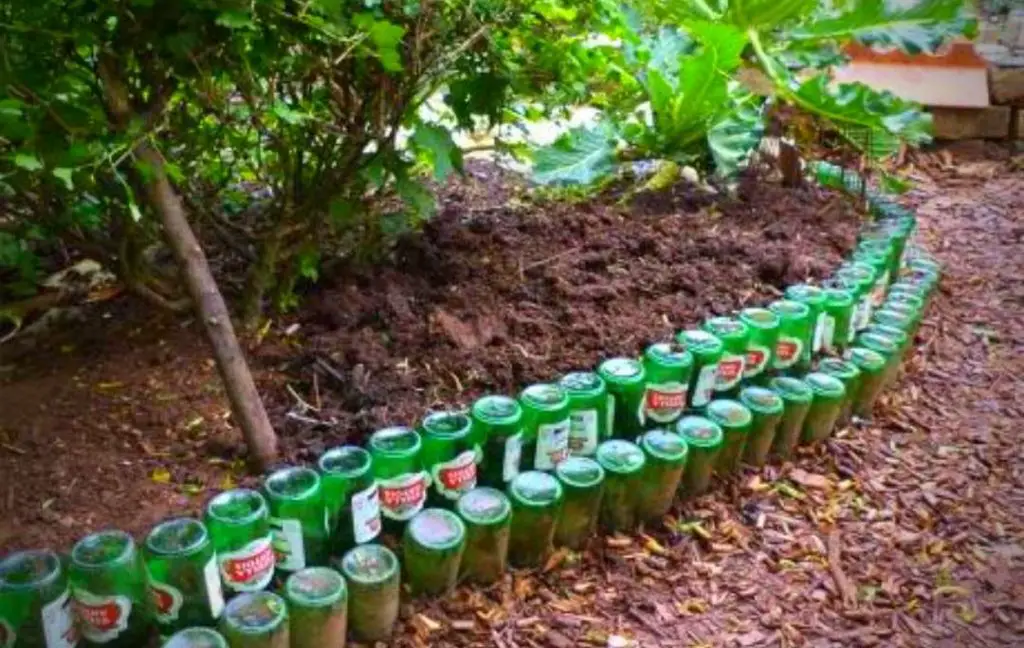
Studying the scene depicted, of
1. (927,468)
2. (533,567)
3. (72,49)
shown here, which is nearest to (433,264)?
(533,567)

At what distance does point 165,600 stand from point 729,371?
137 cm

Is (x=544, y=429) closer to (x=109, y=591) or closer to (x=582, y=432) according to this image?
(x=582, y=432)

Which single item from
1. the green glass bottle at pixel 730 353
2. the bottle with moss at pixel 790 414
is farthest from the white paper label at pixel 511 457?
the bottle with moss at pixel 790 414

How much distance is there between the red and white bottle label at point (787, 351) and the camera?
2502mm

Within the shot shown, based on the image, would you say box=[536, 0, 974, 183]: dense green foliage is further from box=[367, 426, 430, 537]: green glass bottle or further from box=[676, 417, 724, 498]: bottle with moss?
box=[367, 426, 430, 537]: green glass bottle

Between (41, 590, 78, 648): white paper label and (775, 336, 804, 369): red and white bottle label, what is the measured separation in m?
1.69

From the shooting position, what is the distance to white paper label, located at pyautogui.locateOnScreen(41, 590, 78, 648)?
1.50 metres

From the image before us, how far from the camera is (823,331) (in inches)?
103

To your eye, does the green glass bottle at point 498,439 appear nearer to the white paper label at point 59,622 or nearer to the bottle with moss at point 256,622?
the bottle with moss at point 256,622

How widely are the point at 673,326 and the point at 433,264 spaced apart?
25.6 inches

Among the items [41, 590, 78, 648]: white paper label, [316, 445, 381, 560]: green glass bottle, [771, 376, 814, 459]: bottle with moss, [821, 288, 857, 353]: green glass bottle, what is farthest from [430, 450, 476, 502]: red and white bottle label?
[821, 288, 857, 353]: green glass bottle

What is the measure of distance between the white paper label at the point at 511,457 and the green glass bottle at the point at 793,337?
31.9 inches

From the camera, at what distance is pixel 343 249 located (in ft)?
8.68

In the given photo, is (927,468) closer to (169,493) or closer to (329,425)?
(329,425)
